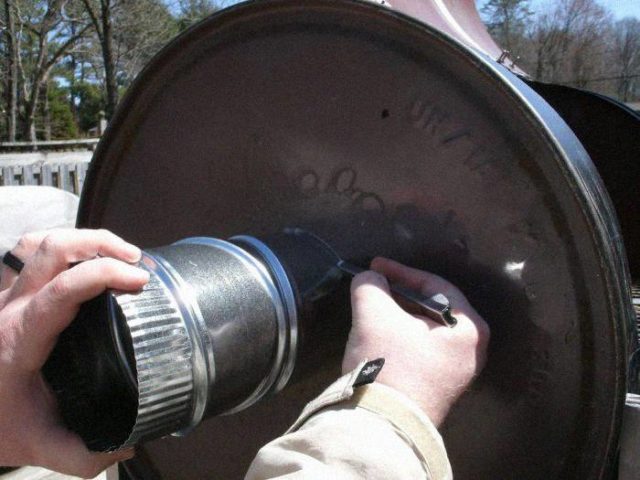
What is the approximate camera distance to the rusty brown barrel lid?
3.19ft

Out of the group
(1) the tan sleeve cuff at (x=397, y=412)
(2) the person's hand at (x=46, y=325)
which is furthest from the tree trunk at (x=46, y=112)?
(1) the tan sleeve cuff at (x=397, y=412)

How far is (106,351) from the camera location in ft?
3.41

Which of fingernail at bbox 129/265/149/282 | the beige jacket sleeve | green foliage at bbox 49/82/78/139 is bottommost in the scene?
the beige jacket sleeve

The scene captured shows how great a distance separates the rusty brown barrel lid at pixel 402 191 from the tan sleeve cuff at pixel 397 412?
23 cm

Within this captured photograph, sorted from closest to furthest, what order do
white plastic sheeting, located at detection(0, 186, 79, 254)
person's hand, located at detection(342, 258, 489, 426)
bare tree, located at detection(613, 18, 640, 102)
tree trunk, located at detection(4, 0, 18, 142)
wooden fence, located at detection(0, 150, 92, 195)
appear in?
1. person's hand, located at detection(342, 258, 489, 426)
2. white plastic sheeting, located at detection(0, 186, 79, 254)
3. wooden fence, located at detection(0, 150, 92, 195)
4. bare tree, located at detection(613, 18, 640, 102)
5. tree trunk, located at detection(4, 0, 18, 142)

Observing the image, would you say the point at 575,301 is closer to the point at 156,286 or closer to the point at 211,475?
the point at 156,286

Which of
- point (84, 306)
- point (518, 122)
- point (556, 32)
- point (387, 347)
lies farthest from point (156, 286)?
point (556, 32)

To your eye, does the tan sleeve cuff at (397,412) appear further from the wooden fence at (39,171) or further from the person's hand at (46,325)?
the wooden fence at (39,171)

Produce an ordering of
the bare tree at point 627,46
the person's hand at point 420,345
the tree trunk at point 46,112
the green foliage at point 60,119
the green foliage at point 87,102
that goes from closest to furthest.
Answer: the person's hand at point 420,345
the bare tree at point 627,46
the tree trunk at point 46,112
the green foliage at point 60,119
the green foliage at point 87,102

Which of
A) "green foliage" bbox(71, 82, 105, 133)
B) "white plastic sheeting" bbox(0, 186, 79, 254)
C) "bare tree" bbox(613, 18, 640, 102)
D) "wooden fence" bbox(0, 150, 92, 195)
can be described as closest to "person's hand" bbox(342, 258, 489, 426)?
"white plastic sheeting" bbox(0, 186, 79, 254)

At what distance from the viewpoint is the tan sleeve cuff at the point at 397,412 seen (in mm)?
867

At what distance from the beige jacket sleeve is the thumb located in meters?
0.11

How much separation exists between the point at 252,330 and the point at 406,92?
0.45 meters

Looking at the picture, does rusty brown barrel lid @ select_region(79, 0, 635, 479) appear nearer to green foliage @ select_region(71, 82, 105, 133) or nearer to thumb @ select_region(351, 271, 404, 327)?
thumb @ select_region(351, 271, 404, 327)
